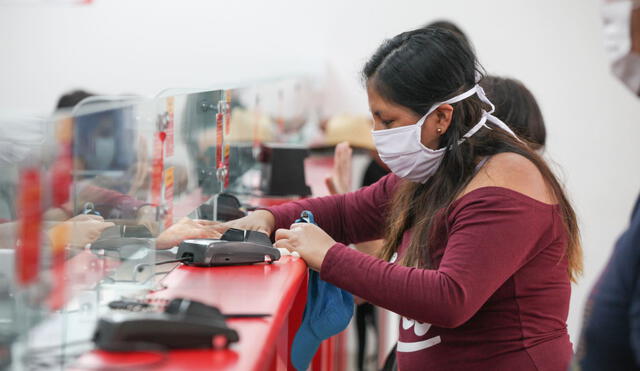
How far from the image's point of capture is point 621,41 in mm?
1126

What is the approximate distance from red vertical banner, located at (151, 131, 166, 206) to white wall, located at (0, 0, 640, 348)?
345 cm

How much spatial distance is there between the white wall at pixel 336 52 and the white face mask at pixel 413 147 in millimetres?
3444

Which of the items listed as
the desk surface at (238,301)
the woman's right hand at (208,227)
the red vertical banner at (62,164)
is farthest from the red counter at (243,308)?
the red vertical banner at (62,164)

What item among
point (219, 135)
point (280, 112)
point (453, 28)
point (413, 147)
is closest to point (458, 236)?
point (413, 147)

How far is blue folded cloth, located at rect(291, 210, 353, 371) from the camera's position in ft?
6.26

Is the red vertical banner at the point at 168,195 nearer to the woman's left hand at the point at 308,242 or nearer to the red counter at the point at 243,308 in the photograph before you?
the red counter at the point at 243,308

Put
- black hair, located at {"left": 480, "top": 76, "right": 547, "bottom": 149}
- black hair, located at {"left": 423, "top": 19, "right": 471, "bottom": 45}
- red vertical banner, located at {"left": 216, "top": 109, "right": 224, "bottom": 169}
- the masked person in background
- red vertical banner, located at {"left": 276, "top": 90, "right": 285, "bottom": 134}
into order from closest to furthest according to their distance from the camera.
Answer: the masked person in background, black hair, located at {"left": 423, "top": 19, "right": 471, "bottom": 45}, black hair, located at {"left": 480, "top": 76, "right": 547, "bottom": 149}, red vertical banner, located at {"left": 216, "top": 109, "right": 224, "bottom": 169}, red vertical banner, located at {"left": 276, "top": 90, "right": 285, "bottom": 134}

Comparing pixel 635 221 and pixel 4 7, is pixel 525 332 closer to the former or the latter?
pixel 635 221

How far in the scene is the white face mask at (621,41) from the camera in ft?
3.64

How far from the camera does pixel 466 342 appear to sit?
1.65 m

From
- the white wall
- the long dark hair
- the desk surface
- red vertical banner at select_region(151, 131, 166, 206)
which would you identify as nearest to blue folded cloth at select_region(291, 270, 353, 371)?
the desk surface

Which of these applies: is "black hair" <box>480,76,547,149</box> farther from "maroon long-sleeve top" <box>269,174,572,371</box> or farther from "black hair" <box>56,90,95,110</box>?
"black hair" <box>56,90,95,110</box>

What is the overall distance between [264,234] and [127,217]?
379 mm

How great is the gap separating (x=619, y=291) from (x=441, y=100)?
2.33 ft
